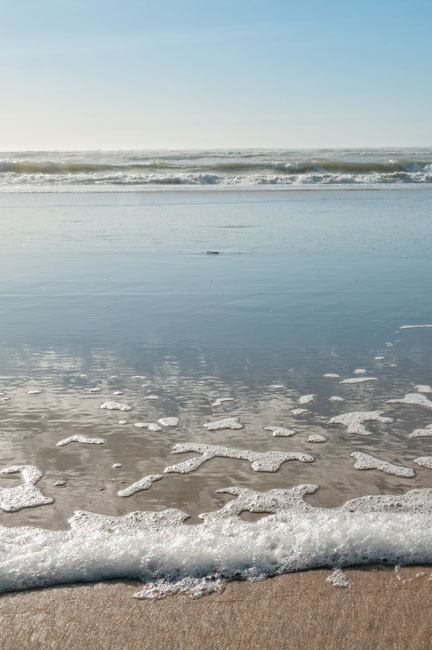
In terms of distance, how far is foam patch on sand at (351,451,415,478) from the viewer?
3.06 m

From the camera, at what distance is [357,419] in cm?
370

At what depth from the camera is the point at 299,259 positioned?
913 cm

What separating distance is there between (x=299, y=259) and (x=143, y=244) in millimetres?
3039

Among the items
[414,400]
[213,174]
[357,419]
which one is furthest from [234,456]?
[213,174]

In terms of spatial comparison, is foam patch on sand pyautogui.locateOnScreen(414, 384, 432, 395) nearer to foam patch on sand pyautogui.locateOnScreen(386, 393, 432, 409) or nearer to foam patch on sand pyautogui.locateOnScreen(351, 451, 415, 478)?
foam patch on sand pyautogui.locateOnScreen(386, 393, 432, 409)

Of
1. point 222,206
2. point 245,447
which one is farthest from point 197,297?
point 222,206

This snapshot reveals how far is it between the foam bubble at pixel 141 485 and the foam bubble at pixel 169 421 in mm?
617

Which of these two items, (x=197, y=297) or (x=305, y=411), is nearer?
(x=305, y=411)

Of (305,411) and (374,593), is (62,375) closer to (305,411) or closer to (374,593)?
(305,411)

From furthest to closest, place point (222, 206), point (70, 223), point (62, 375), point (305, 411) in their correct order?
point (222, 206), point (70, 223), point (62, 375), point (305, 411)

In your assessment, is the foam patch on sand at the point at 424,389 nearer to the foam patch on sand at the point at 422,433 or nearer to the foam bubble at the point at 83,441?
the foam patch on sand at the point at 422,433

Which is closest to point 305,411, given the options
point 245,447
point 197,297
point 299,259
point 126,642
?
point 245,447

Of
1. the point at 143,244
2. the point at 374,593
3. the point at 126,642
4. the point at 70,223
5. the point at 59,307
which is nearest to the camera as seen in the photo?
the point at 126,642

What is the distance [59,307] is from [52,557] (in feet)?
14.4
